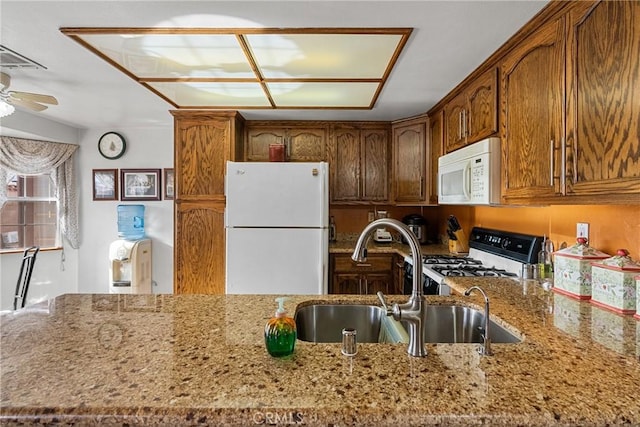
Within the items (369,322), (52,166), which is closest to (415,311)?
(369,322)

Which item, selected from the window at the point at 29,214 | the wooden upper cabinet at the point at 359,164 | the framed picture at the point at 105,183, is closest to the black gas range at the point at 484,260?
the wooden upper cabinet at the point at 359,164

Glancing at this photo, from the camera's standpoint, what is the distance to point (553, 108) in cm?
138

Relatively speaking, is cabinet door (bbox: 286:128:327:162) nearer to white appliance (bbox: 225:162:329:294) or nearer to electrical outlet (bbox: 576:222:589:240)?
white appliance (bbox: 225:162:329:294)

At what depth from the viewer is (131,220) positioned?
3.86m

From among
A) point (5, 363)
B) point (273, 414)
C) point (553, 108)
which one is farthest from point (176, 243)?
point (553, 108)

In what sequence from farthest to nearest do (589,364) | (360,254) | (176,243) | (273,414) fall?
1. (176,243)
2. (360,254)
3. (589,364)
4. (273,414)

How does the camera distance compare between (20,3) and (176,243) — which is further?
(176,243)

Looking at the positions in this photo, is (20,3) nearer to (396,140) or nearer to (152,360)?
(152,360)

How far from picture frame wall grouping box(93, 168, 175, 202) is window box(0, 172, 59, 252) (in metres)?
0.50

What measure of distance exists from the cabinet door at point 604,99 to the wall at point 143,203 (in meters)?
3.80

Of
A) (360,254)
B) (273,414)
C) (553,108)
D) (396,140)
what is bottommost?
(273,414)

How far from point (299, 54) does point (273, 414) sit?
1.73m

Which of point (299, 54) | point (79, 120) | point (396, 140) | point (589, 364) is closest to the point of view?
point (589, 364)

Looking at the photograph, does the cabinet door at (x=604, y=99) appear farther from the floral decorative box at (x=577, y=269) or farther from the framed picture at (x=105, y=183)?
the framed picture at (x=105, y=183)
